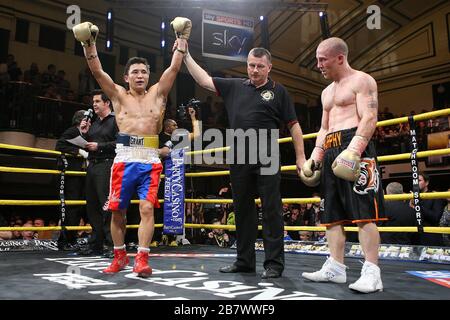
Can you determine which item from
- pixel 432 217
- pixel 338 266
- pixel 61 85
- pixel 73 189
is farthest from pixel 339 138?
pixel 61 85

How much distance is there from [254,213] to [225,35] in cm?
646

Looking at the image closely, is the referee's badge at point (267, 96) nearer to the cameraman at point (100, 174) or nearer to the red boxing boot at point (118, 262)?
the red boxing boot at point (118, 262)

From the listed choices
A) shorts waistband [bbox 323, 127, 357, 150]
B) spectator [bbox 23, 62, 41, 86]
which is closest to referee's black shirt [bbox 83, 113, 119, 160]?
shorts waistband [bbox 323, 127, 357, 150]

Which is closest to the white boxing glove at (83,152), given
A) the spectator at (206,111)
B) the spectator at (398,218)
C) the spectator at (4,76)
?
the spectator at (398,218)

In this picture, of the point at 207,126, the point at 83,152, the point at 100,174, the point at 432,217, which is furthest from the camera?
the point at 207,126

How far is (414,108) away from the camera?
12727 mm

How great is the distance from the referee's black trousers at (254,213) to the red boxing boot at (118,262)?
689mm

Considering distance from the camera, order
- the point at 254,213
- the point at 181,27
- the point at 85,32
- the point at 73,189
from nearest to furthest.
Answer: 1. the point at 85,32
2. the point at 181,27
3. the point at 254,213
4. the point at 73,189

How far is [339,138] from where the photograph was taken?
2.08 metres

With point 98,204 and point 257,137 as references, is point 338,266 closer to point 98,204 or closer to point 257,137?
point 257,137

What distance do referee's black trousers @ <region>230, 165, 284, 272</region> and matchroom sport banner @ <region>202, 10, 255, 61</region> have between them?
234 inches

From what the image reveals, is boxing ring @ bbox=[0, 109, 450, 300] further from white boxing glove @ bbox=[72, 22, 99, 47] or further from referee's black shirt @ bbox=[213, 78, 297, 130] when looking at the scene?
white boxing glove @ bbox=[72, 22, 99, 47]

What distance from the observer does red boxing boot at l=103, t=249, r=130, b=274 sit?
92.7 inches

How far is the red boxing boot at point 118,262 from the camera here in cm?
236
